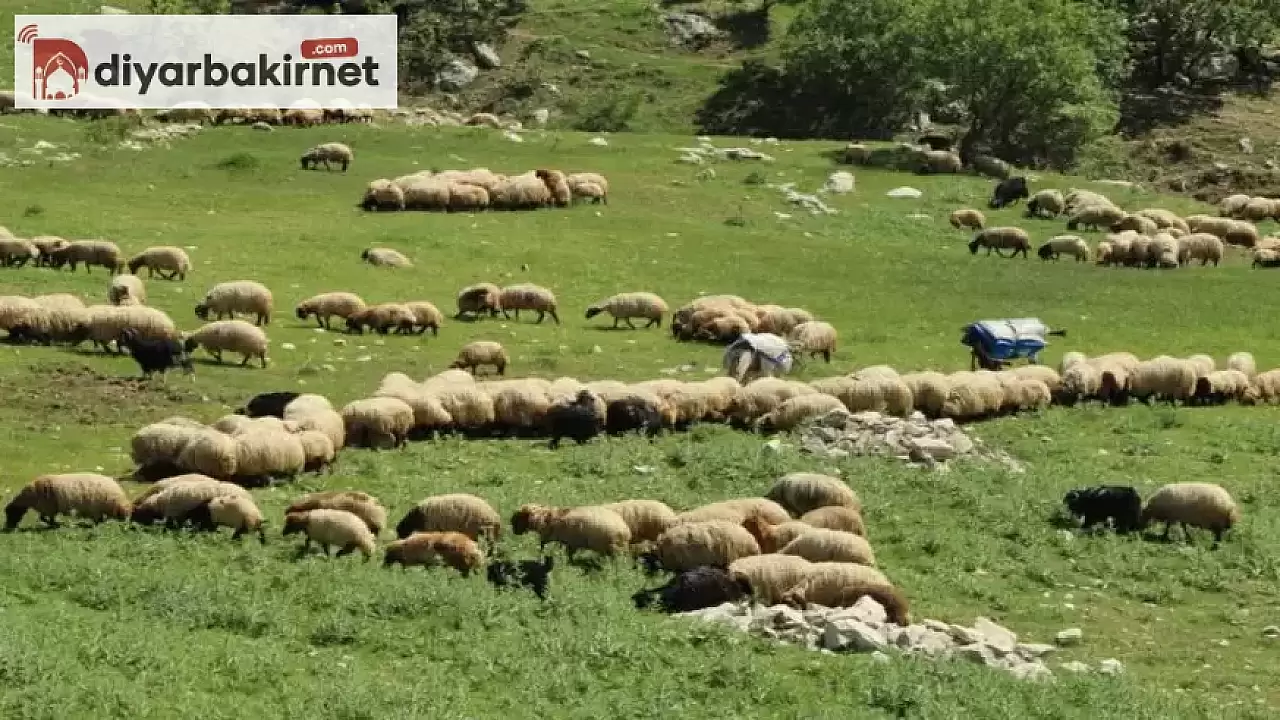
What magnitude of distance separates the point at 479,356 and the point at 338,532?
10293 mm

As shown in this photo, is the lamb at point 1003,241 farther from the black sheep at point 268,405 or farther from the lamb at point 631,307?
the black sheep at point 268,405

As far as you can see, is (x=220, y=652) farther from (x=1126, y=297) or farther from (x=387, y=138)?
(x=387, y=138)

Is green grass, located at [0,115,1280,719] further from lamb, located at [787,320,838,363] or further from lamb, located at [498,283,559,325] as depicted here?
lamb, located at [498,283,559,325]

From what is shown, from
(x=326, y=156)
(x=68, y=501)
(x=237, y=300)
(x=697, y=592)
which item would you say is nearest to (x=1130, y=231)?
(x=326, y=156)

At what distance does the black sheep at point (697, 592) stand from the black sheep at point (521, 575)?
2.79 feet

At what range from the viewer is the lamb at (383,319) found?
29531 millimetres

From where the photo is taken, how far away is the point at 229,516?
17141 mm

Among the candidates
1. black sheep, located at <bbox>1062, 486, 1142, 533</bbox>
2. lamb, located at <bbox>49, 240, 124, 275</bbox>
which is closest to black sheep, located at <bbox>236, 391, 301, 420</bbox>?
black sheep, located at <bbox>1062, 486, 1142, 533</bbox>

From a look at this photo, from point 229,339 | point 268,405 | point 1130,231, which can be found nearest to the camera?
point 268,405

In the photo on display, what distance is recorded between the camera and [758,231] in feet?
140

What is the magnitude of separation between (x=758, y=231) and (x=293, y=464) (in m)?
24.2

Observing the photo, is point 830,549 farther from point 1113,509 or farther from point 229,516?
point 229,516

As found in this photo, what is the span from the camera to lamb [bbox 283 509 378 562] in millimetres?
16797

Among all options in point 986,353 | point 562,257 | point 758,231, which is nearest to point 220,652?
point 986,353
